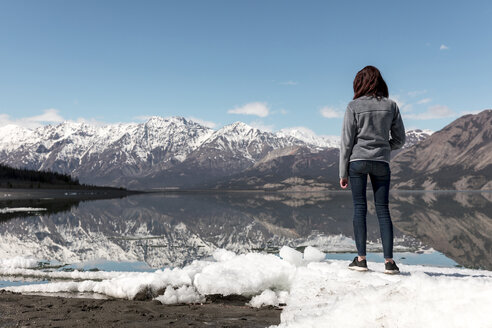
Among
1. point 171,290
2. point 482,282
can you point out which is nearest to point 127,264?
point 171,290

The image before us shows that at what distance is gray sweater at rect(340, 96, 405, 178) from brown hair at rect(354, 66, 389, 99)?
0.16m

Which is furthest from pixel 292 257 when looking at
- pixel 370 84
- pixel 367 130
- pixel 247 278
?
pixel 370 84

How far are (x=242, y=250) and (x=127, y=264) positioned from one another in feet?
19.0

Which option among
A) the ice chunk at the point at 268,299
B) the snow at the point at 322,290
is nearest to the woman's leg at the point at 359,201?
the snow at the point at 322,290

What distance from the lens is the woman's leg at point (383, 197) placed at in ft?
23.5

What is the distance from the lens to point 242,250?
1816cm

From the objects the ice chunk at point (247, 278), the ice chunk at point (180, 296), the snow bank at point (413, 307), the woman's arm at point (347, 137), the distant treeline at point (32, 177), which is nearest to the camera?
the snow bank at point (413, 307)

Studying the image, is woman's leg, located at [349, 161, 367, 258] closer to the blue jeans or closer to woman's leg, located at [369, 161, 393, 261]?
the blue jeans

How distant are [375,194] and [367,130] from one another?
1.29m

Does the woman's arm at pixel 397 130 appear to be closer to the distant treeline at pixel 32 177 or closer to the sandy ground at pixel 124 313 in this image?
the sandy ground at pixel 124 313

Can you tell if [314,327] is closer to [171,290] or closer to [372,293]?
[372,293]

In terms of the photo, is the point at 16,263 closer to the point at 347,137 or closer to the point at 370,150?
the point at 347,137

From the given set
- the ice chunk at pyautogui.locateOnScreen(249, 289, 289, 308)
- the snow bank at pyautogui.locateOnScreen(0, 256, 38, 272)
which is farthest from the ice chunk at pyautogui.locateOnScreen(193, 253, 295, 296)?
the snow bank at pyautogui.locateOnScreen(0, 256, 38, 272)

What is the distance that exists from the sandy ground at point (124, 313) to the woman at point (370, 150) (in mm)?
2496
